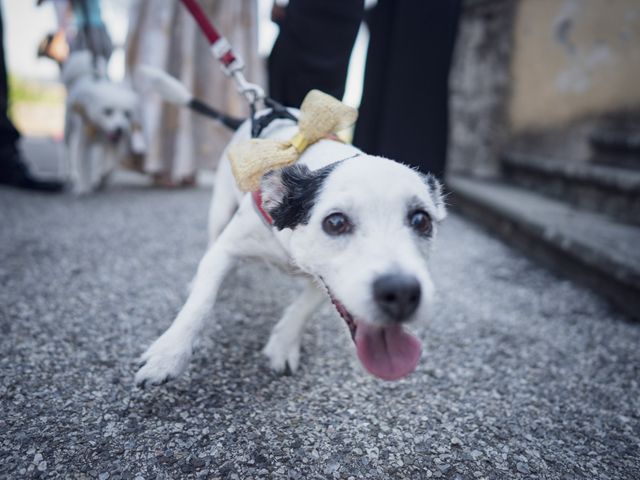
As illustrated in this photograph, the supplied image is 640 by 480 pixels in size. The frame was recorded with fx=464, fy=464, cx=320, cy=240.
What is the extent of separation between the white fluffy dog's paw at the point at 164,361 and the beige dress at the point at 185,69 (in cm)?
396

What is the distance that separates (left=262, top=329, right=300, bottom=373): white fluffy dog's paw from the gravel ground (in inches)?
1.7

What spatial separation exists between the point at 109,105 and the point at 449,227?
3597 mm

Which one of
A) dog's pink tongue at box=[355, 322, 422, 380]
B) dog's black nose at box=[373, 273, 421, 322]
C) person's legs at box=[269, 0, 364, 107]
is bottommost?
dog's pink tongue at box=[355, 322, 422, 380]

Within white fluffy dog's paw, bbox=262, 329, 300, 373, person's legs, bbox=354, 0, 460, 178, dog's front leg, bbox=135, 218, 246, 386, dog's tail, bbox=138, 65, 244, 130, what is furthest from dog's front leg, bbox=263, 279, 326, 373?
person's legs, bbox=354, 0, 460, 178

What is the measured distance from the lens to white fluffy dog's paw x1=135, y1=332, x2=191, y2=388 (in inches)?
59.0

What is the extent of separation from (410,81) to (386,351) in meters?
2.42

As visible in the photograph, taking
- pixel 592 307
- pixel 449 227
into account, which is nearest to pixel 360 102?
pixel 449 227

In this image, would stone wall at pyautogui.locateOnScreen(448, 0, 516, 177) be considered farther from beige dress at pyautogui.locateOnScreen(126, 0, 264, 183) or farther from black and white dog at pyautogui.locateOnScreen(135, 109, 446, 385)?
black and white dog at pyautogui.locateOnScreen(135, 109, 446, 385)

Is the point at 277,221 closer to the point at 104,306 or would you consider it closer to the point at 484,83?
the point at 104,306

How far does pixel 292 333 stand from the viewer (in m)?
1.90

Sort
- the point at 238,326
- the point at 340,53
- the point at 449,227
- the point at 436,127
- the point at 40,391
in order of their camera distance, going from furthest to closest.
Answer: the point at 449,227 < the point at 436,127 < the point at 340,53 < the point at 238,326 < the point at 40,391

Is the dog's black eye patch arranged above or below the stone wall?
below

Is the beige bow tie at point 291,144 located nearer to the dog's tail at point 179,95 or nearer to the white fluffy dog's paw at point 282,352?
the white fluffy dog's paw at point 282,352

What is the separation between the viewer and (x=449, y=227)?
181 inches
